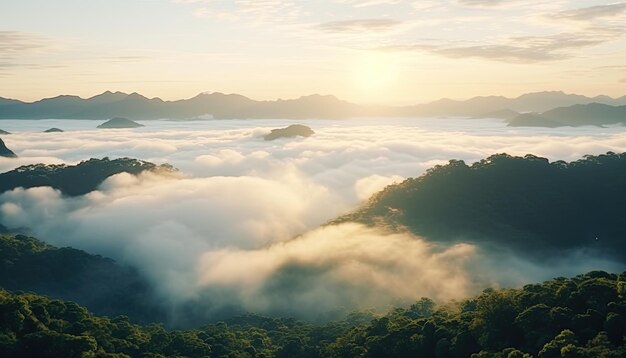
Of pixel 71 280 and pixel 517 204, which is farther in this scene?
pixel 517 204

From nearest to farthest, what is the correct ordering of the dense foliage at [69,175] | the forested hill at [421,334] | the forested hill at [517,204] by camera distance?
the forested hill at [421,334] → the forested hill at [517,204] → the dense foliage at [69,175]

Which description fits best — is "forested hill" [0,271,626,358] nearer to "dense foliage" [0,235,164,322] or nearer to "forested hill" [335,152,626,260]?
"dense foliage" [0,235,164,322]

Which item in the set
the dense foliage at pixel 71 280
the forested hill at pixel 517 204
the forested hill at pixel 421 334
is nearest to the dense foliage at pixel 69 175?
the dense foliage at pixel 71 280

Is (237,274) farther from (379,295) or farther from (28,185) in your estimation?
(28,185)

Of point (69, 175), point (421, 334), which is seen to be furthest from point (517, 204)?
point (69, 175)

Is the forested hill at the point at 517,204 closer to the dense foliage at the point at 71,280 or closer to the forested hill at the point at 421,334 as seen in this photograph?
the dense foliage at the point at 71,280

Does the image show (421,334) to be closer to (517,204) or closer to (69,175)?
(517,204)

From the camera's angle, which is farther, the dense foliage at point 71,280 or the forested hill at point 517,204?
the forested hill at point 517,204
